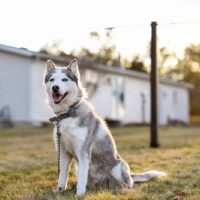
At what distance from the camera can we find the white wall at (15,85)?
87.0 ft

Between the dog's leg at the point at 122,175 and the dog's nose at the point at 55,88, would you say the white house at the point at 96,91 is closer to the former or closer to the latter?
the dog's leg at the point at 122,175

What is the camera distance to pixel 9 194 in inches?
268

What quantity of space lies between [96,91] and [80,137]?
25.0m

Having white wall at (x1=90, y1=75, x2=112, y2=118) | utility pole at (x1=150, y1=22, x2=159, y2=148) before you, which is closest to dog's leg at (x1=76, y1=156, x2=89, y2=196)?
utility pole at (x1=150, y1=22, x2=159, y2=148)

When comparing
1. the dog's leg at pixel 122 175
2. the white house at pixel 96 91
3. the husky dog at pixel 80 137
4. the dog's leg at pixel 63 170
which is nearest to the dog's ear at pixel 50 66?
the husky dog at pixel 80 137

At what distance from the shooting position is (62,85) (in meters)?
6.61

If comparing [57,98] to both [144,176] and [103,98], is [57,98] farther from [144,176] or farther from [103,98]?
[103,98]

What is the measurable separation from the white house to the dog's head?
11.3 meters

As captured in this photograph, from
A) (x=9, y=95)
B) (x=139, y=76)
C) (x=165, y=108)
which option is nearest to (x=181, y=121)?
(x=165, y=108)

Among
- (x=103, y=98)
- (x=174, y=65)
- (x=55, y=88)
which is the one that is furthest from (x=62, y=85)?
(x=174, y=65)

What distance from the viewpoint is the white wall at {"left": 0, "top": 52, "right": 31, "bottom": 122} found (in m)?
26.5

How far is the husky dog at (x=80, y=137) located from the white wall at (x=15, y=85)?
771 inches

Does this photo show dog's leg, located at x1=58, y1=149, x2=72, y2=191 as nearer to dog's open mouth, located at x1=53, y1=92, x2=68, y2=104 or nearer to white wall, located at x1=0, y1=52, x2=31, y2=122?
dog's open mouth, located at x1=53, y1=92, x2=68, y2=104

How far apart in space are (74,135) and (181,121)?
36.7 metres
